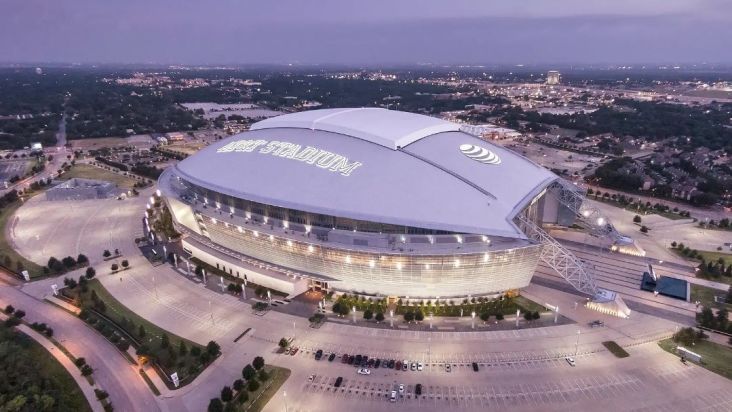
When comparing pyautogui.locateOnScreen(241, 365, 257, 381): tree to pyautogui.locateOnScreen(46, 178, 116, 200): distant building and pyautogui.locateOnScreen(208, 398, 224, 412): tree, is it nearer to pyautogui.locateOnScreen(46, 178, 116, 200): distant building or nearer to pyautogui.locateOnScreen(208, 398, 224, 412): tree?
pyautogui.locateOnScreen(208, 398, 224, 412): tree

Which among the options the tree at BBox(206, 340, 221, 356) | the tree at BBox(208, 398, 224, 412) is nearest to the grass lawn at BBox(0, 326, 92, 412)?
the tree at BBox(206, 340, 221, 356)

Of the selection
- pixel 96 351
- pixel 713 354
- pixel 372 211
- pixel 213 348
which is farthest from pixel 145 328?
pixel 713 354

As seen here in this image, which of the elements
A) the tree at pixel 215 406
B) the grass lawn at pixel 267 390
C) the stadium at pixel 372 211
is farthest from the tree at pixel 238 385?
the stadium at pixel 372 211

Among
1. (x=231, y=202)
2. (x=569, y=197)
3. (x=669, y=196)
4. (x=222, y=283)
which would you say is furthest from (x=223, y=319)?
Answer: (x=669, y=196)

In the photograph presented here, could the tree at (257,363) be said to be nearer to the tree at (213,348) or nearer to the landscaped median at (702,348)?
the tree at (213,348)

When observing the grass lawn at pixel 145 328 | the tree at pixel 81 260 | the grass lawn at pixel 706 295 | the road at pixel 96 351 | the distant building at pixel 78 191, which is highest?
the distant building at pixel 78 191

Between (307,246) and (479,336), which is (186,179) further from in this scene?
(479,336)
